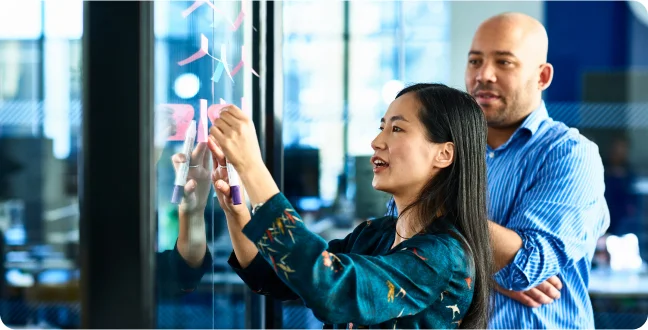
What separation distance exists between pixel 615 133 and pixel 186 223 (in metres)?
6.82

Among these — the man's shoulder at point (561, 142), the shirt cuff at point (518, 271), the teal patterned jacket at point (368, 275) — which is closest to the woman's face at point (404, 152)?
the teal patterned jacket at point (368, 275)

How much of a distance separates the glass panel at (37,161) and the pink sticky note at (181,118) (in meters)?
6.00

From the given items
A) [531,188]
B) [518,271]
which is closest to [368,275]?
[518,271]

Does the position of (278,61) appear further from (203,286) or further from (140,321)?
(140,321)

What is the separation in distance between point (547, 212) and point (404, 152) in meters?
0.51

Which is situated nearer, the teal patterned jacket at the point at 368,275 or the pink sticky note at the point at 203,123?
the teal patterned jacket at the point at 368,275

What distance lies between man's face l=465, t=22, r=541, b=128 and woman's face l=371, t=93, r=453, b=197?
1.92 ft

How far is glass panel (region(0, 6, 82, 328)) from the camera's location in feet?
22.7

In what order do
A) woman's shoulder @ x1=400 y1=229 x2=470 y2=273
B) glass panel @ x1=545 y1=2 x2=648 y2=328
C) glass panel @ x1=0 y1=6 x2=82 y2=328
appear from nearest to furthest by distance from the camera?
woman's shoulder @ x1=400 y1=229 x2=470 y2=273 < glass panel @ x1=0 y1=6 x2=82 y2=328 < glass panel @ x1=545 y1=2 x2=648 y2=328

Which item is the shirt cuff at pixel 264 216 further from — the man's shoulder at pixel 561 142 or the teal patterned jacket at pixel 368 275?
the man's shoulder at pixel 561 142

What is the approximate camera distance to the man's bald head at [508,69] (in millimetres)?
1736

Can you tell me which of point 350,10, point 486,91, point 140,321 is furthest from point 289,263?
point 350,10

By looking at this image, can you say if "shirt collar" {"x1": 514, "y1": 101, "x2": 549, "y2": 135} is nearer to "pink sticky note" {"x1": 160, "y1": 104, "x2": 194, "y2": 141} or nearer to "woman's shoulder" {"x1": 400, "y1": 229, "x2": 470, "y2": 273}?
"woman's shoulder" {"x1": 400, "y1": 229, "x2": 470, "y2": 273}

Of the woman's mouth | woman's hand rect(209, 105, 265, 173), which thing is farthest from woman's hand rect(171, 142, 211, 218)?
the woman's mouth
